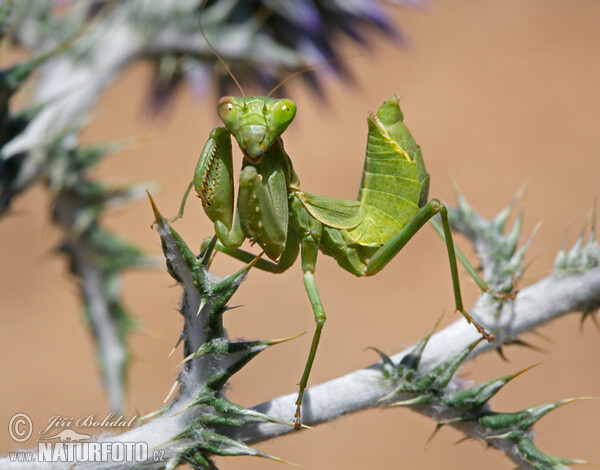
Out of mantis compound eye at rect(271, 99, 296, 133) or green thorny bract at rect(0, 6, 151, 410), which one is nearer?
mantis compound eye at rect(271, 99, 296, 133)

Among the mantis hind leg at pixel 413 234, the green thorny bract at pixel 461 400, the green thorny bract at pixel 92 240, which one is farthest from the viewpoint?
the green thorny bract at pixel 92 240

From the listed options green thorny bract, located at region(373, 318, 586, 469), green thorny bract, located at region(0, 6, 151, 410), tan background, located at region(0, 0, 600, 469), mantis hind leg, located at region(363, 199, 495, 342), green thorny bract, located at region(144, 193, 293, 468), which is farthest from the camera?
tan background, located at region(0, 0, 600, 469)

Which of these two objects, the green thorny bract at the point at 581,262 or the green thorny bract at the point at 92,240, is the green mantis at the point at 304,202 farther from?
the green thorny bract at the point at 92,240

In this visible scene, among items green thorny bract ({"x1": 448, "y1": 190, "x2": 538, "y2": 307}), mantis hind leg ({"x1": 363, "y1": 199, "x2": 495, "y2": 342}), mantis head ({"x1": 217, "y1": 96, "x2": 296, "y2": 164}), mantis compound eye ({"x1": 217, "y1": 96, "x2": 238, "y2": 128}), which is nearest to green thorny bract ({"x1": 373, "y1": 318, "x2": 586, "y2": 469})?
mantis hind leg ({"x1": 363, "y1": 199, "x2": 495, "y2": 342})

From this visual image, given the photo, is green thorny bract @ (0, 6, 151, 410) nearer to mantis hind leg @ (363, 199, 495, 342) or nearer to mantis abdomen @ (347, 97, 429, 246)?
mantis abdomen @ (347, 97, 429, 246)

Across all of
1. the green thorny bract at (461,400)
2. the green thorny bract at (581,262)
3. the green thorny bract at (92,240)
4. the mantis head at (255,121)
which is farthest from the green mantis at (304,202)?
the green thorny bract at (92,240)

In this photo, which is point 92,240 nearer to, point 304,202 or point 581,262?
point 304,202
